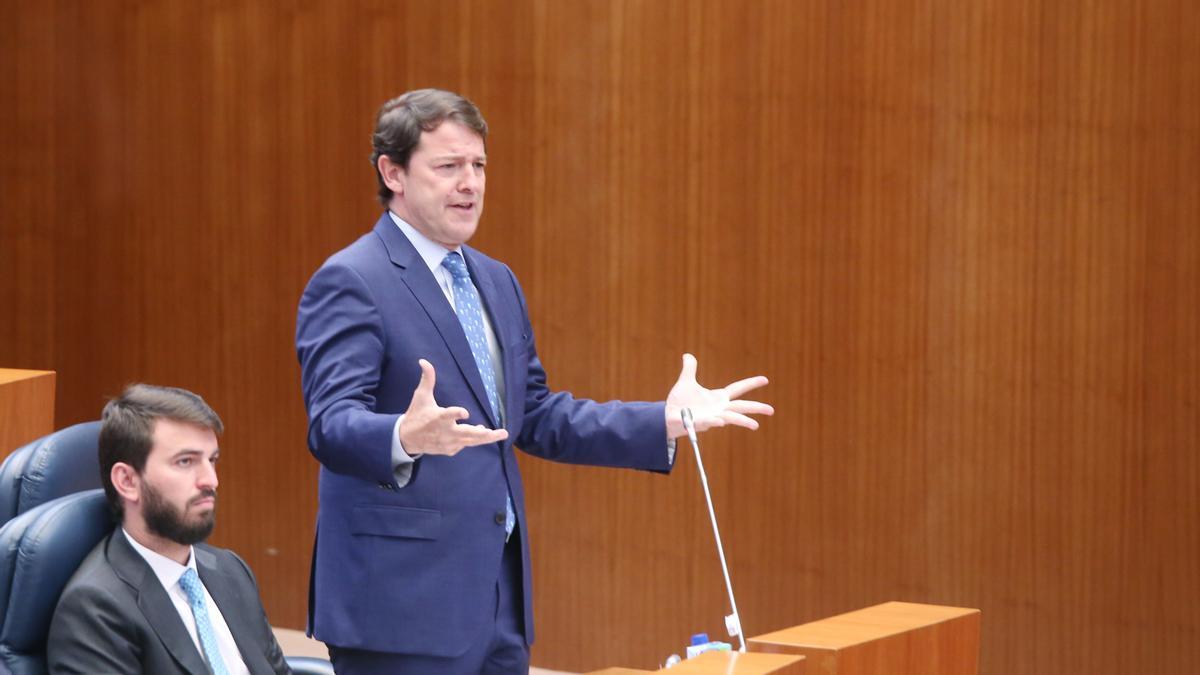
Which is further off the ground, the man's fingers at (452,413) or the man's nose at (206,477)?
the man's fingers at (452,413)

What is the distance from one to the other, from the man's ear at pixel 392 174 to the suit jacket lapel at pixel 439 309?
0.24 feet

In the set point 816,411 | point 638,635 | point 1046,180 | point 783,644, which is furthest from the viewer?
point 638,635

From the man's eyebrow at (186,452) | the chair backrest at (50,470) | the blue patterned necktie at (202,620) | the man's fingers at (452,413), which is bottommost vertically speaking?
the blue patterned necktie at (202,620)

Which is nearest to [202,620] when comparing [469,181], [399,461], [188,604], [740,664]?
[188,604]

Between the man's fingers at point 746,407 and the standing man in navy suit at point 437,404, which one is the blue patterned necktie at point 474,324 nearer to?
the standing man in navy suit at point 437,404

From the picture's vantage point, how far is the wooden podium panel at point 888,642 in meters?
1.64

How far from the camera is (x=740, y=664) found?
1.54 meters

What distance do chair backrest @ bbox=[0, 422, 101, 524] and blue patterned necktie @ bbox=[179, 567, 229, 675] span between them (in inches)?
8.9

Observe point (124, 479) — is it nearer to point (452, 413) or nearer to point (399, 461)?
point (399, 461)

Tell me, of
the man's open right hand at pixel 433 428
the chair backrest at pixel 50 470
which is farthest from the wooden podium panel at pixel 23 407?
the man's open right hand at pixel 433 428

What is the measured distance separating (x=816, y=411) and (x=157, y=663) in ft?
6.26

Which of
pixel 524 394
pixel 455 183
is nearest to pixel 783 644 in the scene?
pixel 524 394

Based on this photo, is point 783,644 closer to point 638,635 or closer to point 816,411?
point 816,411

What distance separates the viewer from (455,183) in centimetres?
195
